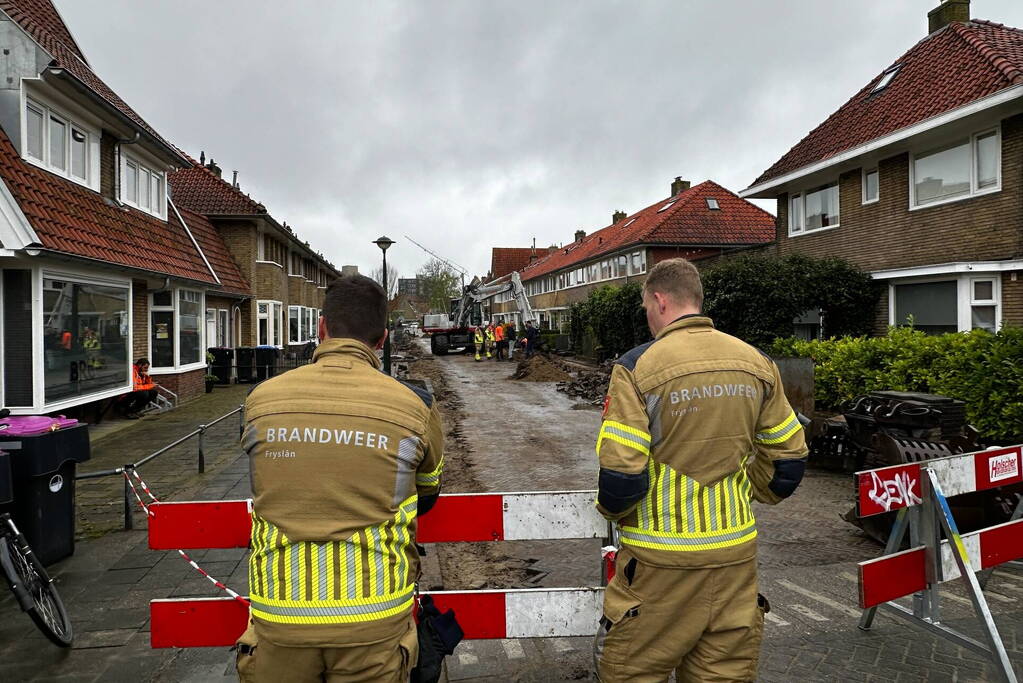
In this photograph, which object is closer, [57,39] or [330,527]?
[330,527]

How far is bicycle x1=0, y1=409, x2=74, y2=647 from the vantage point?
3.70 meters

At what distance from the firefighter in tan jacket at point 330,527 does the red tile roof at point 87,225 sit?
9203 mm

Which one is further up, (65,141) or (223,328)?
(65,141)

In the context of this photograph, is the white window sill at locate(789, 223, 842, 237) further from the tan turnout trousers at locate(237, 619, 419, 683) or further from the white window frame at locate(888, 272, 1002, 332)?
the tan turnout trousers at locate(237, 619, 419, 683)

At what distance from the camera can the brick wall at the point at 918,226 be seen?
12234mm

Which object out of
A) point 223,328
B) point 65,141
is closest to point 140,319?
point 65,141

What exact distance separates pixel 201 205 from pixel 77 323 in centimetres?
1155

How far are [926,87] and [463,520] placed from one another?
1653 cm

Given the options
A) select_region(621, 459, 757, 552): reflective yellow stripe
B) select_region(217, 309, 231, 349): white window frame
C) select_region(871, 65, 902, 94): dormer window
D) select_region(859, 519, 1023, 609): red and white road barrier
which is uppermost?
select_region(871, 65, 902, 94): dormer window

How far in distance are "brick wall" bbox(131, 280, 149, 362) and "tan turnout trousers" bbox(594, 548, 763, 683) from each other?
13.7 m

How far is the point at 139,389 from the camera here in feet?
44.5

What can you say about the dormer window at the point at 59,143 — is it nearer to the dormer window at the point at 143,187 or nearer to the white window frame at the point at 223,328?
the dormer window at the point at 143,187

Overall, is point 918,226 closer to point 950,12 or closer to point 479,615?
point 950,12

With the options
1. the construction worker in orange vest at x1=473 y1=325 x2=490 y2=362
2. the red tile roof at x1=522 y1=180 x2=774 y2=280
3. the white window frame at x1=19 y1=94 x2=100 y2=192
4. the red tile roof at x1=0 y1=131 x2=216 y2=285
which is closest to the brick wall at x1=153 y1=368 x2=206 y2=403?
the red tile roof at x1=0 y1=131 x2=216 y2=285
